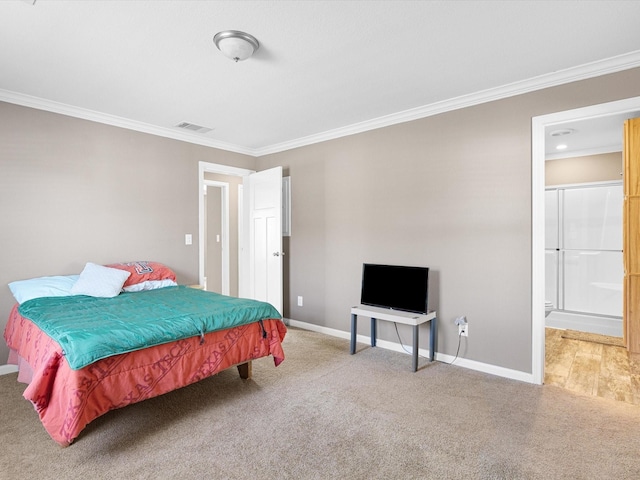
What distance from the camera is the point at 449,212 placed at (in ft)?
11.0

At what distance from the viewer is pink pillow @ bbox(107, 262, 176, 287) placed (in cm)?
347

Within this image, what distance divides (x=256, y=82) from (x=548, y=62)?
2.16m

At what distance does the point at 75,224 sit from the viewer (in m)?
3.48

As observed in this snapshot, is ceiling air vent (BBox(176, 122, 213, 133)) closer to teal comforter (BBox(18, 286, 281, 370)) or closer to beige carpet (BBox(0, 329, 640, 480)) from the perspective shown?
teal comforter (BBox(18, 286, 281, 370))

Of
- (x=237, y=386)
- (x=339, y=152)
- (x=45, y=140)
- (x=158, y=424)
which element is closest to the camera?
(x=158, y=424)

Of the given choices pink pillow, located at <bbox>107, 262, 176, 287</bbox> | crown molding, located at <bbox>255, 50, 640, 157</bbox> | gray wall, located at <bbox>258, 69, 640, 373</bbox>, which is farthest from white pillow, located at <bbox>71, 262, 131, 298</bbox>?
crown molding, located at <bbox>255, 50, 640, 157</bbox>

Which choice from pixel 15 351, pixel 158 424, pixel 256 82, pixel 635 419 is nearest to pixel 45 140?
pixel 15 351

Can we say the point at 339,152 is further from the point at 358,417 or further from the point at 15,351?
the point at 15,351

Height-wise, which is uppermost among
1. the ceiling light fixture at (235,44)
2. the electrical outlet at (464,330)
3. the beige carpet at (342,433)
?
the ceiling light fixture at (235,44)

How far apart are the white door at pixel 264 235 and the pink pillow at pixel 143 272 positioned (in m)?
1.25

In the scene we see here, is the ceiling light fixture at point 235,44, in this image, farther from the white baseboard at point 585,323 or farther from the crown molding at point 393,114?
the white baseboard at point 585,323

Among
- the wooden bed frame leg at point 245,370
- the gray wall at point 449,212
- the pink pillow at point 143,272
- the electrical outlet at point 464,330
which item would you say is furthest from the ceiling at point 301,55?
the wooden bed frame leg at point 245,370

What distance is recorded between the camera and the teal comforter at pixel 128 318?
1.94m

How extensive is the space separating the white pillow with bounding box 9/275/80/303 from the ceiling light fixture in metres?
2.38
